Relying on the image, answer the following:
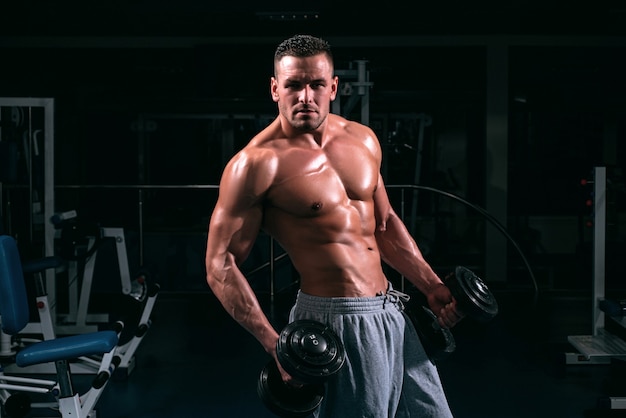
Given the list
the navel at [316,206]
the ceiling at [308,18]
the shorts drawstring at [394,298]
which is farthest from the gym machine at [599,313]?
the navel at [316,206]

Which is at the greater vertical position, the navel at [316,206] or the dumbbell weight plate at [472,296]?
the navel at [316,206]

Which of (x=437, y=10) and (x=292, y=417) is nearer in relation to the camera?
(x=292, y=417)

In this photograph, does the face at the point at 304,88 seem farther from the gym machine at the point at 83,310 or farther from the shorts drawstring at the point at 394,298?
the gym machine at the point at 83,310

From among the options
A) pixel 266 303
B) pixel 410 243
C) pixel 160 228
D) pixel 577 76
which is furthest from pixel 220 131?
pixel 410 243

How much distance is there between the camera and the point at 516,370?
137 inches

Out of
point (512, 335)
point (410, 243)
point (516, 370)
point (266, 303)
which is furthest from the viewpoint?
point (266, 303)

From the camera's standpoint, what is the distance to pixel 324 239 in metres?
1.40

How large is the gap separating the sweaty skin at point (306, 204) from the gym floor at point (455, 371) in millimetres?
1633

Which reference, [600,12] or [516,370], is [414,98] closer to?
[600,12]

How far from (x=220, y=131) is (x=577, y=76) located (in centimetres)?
352

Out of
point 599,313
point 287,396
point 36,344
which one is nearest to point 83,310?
point 36,344

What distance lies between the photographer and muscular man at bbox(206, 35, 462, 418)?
52.2 inches

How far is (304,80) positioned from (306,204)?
0.24 m

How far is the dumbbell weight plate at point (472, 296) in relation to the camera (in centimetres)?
140
